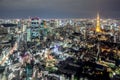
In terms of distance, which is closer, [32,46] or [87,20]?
[87,20]

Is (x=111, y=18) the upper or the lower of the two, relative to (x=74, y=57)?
upper

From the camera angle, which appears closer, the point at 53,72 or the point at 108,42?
the point at 53,72

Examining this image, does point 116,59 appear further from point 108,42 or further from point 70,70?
point 70,70

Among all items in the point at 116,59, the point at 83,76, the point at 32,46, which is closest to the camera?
the point at 83,76

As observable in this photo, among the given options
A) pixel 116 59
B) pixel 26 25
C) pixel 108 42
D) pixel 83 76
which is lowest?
pixel 83 76

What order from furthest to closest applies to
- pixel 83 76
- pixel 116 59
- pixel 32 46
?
pixel 32 46 → pixel 116 59 → pixel 83 76

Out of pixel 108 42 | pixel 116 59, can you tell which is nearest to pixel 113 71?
pixel 116 59

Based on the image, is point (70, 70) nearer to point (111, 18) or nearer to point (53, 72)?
point (53, 72)

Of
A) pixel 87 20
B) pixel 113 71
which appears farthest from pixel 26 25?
pixel 113 71

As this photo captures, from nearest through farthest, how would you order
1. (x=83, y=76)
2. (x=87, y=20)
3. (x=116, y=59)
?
(x=83, y=76)
(x=116, y=59)
(x=87, y=20)
